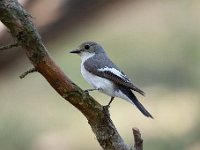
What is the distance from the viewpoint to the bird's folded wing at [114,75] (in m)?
2.20

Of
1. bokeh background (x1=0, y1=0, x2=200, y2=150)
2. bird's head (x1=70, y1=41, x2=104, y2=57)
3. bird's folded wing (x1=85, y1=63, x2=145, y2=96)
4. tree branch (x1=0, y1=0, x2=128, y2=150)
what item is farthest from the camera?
bokeh background (x1=0, y1=0, x2=200, y2=150)

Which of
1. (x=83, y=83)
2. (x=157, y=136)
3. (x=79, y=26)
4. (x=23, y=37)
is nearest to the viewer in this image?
(x=23, y=37)

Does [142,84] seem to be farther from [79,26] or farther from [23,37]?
[23,37]

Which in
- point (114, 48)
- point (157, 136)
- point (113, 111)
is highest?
point (114, 48)

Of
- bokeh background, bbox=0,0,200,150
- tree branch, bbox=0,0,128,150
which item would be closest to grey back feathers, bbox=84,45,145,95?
tree branch, bbox=0,0,128,150

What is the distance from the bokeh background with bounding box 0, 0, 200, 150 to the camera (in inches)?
172

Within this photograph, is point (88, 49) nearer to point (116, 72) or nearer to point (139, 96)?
point (116, 72)

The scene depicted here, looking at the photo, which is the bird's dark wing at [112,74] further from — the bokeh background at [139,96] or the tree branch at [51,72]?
the bokeh background at [139,96]

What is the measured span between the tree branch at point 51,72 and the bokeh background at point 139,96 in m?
1.95

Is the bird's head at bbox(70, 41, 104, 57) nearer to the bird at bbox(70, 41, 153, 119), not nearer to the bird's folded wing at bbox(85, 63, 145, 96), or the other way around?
the bird at bbox(70, 41, 153, 119)

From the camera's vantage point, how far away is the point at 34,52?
178cm

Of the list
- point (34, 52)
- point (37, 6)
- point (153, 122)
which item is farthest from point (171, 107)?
point (34, 52)

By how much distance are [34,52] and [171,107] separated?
8.96 feet

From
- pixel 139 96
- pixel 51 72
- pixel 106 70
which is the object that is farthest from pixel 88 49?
pixel 139 96
